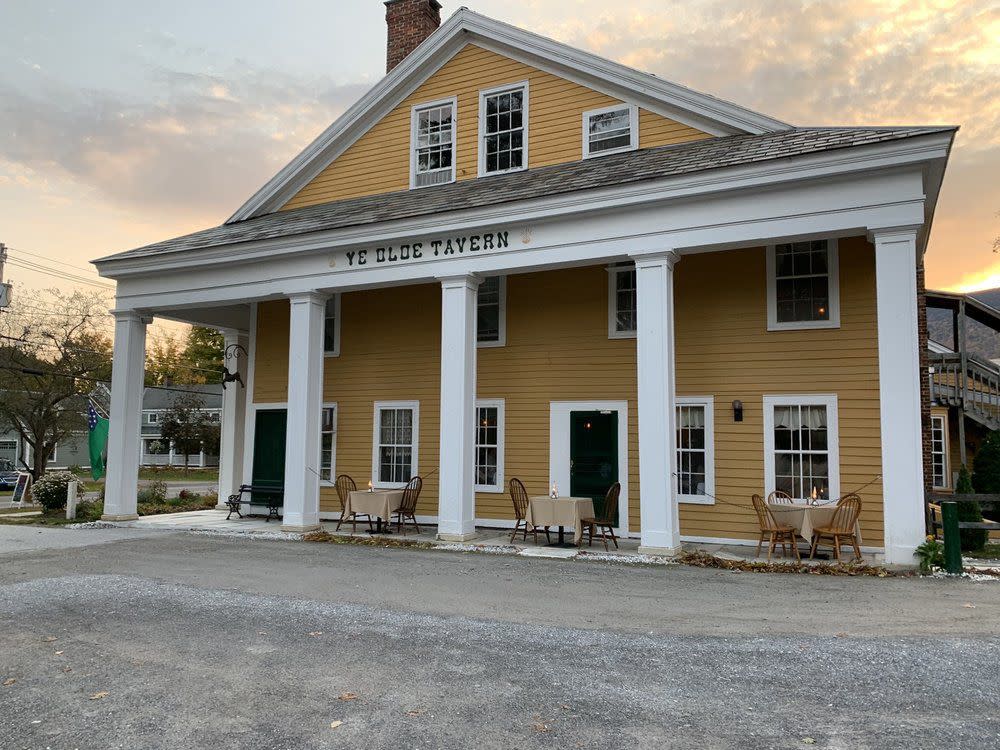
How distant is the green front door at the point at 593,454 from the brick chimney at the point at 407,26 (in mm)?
9835

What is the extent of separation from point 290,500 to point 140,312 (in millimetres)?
5534

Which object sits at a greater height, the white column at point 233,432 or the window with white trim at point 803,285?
the window with white trim at point 803,285

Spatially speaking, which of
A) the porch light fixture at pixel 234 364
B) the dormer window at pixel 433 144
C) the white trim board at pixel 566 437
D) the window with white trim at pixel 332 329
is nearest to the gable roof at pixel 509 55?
the dormer window at pixel 433 144

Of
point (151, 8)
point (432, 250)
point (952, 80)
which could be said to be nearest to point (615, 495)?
point (432, 250)

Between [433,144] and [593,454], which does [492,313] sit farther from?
[433,144]

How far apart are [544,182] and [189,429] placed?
3738 centimetres

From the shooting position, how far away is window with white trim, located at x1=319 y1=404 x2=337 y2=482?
15211mm

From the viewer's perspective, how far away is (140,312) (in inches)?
589

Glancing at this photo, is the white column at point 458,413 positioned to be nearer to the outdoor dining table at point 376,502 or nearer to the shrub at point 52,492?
the outdoor dining table at point 376,502

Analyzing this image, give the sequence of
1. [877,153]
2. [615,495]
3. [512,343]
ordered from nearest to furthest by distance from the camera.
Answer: [877,153] < [615,495] < [512,343]

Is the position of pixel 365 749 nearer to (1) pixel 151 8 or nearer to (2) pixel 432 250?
(2) pixel 432 250

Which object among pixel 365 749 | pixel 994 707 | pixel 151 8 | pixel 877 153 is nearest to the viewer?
pixel 365 749

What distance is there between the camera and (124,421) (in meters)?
14.5

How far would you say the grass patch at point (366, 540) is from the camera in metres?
11.6
